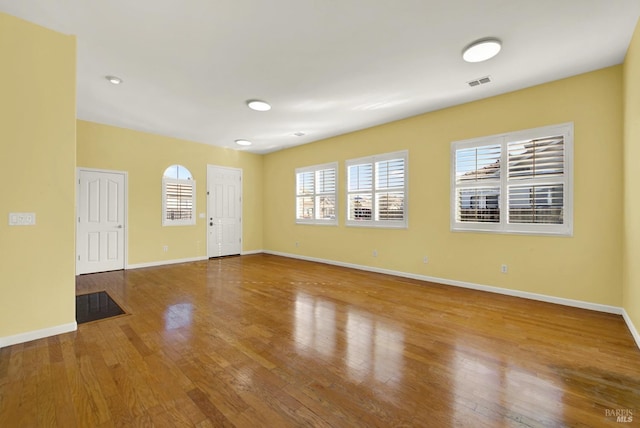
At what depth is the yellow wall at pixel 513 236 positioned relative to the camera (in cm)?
325

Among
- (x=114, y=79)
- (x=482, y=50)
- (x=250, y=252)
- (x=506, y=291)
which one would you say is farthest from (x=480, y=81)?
(x=250, y=252)

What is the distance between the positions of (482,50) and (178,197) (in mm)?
6162

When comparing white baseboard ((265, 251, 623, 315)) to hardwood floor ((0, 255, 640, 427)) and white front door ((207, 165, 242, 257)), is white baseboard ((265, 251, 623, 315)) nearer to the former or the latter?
hardwood floor ((0, 255, 640, 427))

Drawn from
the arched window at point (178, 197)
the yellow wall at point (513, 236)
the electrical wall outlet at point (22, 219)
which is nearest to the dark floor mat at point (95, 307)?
→ the electrical wall outlet at point (22, 219)

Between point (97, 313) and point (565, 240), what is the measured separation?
5.81 meters

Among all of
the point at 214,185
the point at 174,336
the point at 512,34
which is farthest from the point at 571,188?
the point at 214,185

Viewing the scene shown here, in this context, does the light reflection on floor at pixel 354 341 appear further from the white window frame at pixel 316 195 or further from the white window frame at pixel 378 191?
the white window frame at pixel 316 195

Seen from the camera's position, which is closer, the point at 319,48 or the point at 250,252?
the point at 319,48

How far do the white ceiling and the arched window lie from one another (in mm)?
1856

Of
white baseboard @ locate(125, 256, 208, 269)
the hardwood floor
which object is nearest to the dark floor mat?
the hardwood floor

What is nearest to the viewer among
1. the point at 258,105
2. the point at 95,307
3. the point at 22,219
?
the point at 22,219

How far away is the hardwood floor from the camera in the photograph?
1648mm

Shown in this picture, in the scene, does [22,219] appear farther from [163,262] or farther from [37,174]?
[163,262]

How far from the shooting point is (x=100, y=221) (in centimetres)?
526
